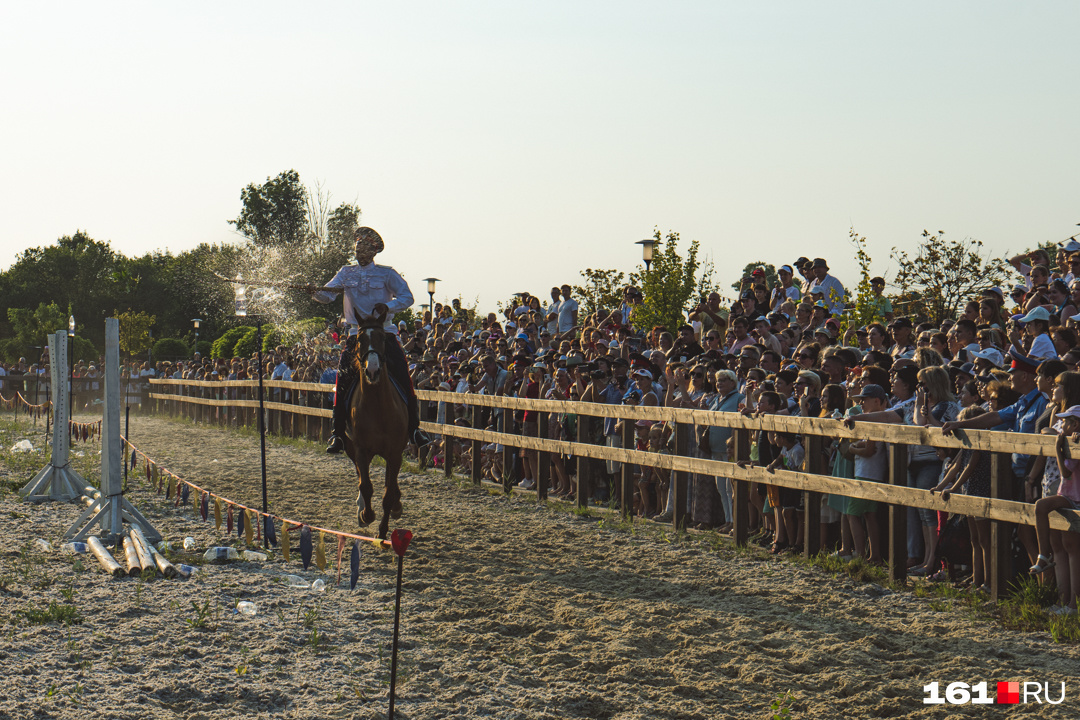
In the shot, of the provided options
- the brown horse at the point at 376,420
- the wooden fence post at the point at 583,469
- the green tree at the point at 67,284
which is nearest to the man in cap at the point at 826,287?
the wooden fence post at the point at 583,469

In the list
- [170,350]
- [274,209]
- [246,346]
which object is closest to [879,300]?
[246,346]

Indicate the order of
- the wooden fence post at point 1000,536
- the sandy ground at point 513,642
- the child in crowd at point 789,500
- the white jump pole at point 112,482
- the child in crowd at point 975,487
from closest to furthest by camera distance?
1. the sandy ground at point 513,642
2. the wooden fence post at point 1000,536
3. the child in crowd at point 975,487
4. the child in crowd at point 789,500
5. the white jump pole at point 112,482

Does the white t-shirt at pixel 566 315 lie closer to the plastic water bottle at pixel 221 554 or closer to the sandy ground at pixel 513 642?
the sandy ground at pixel 513 642

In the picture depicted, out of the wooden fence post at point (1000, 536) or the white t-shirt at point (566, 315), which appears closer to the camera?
the wooden fence post at point (1000, 536)

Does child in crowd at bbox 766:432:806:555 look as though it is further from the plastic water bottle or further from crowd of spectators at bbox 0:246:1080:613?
the plastic water bottle

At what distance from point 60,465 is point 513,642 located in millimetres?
9352

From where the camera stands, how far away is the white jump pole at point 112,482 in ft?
33.0

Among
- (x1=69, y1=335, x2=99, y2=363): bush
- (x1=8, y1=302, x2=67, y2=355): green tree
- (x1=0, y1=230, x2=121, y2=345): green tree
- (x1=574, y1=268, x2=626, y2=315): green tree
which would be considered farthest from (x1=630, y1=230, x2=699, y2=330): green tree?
(x1=0, y1=230, x2=121, y2=345): green tree

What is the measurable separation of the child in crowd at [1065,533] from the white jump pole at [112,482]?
8.04 m

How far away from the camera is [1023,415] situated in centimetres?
775

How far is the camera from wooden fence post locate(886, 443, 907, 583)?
27.1 feet

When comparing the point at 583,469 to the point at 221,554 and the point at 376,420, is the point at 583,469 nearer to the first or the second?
the point at 376,420

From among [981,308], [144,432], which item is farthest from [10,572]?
[144,432]

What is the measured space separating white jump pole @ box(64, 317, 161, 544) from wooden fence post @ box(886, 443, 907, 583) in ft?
23.1
